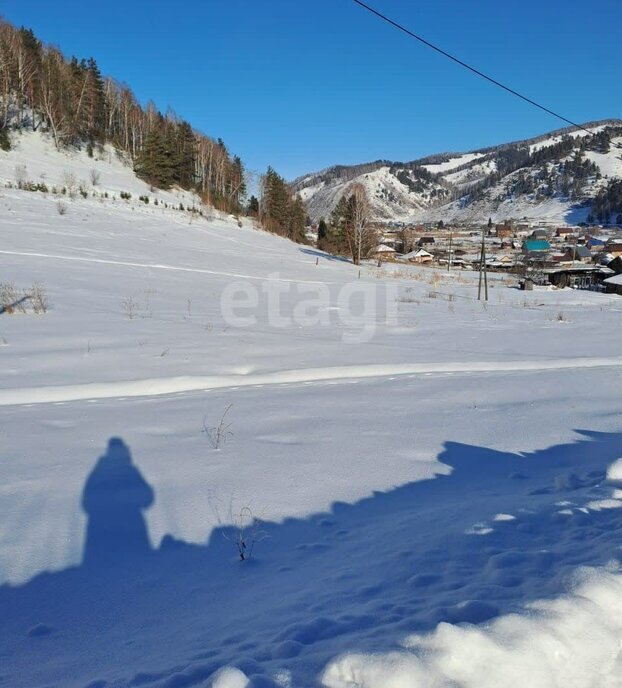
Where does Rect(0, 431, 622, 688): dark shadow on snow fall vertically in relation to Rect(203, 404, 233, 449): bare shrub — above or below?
below

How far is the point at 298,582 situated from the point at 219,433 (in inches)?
88.3

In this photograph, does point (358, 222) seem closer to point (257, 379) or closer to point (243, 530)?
point (257, 379)

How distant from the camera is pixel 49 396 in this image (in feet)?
18.3

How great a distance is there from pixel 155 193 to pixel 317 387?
42.4 meters

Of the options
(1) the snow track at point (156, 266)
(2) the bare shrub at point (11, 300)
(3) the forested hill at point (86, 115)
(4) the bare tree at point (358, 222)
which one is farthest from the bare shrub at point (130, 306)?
(3) the forested hill at point (86, 115)

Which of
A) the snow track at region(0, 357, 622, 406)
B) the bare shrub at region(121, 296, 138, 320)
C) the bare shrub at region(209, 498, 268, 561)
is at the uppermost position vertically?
the bare shrub at region(121, 296, 138, 320)

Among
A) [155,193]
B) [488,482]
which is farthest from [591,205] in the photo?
[488,482]

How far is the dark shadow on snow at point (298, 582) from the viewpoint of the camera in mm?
1814

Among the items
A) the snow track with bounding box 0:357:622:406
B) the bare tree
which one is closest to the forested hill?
the bare tree

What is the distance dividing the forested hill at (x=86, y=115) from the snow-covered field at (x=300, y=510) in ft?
136

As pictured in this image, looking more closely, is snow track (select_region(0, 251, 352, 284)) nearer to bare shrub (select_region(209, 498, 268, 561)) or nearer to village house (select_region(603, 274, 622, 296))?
bare shrub (select_region(209, 498, 268, 561))

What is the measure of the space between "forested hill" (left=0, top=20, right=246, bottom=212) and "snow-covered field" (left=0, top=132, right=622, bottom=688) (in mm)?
41488

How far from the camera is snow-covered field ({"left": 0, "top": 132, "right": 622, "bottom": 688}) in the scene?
1.68 m

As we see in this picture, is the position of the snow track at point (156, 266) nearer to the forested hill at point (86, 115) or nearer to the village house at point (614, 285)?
the forested hill at point (86, 115)
